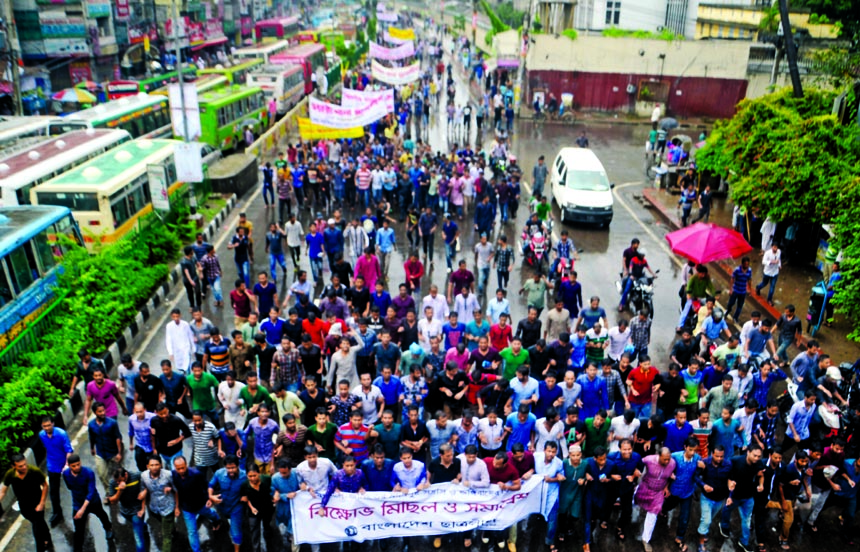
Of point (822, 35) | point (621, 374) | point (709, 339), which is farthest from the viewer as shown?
point (822, 35)

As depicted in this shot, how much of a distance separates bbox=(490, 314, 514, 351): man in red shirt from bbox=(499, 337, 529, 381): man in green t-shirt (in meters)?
0.75

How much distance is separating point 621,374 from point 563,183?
11180 millimetres

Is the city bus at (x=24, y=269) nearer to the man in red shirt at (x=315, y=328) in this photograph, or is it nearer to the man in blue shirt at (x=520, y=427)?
the man in red shirt at (x=315, y=328)

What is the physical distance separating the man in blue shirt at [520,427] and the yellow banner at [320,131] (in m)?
13.8

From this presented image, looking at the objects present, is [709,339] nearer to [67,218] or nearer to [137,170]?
[67,218]

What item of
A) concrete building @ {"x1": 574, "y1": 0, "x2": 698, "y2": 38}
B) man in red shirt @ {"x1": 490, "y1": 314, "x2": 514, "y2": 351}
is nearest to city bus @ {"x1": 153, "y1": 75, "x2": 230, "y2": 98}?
man in red shirt @ {"x1": 490, "y1": 314, "x2": 514, "y2": 351}

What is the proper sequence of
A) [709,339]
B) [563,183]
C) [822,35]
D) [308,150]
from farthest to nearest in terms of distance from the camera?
1. [822,35]
2. [308,150]
3. [563,183]
4. [709,339]

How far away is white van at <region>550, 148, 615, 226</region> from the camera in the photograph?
754 inches

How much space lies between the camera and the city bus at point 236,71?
112ft

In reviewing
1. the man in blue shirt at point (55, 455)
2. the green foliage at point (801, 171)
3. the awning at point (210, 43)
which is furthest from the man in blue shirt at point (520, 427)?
the awning at point (210, 43)

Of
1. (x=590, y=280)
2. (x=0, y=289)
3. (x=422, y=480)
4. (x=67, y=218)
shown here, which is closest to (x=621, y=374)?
(x=422, y=480)

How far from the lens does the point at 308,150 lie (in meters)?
23.4

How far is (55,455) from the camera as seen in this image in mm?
7938

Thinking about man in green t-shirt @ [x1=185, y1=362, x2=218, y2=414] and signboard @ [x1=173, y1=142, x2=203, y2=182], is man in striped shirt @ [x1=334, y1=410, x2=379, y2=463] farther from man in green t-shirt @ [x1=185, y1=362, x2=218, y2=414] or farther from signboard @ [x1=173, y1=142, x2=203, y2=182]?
signboard @ [x1=173, y1=142, x2=203, y2=182]
